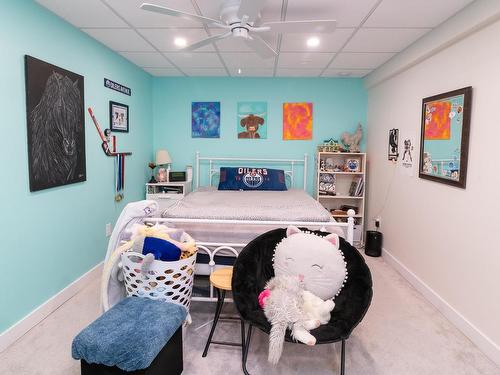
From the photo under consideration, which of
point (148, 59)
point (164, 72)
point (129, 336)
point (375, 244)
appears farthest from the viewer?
point (164, 72)

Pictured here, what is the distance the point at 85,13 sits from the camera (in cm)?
243

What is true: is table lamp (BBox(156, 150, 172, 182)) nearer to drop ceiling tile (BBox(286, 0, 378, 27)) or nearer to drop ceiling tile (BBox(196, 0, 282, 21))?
drop ceiling tile (BBox(196, 0, 282, 21))

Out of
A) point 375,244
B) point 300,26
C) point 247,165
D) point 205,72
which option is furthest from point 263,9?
point 375,244

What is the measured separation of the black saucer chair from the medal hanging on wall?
2015 mm

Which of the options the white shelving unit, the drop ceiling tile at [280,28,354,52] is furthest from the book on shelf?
the drop ceiling tile at [280,28,354,52]

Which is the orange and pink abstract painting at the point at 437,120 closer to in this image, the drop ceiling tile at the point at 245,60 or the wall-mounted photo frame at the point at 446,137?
the wall-mounted photo frame at the point at 446,137

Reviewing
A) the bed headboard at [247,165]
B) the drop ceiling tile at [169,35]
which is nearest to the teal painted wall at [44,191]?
the drop ceiling tile at [169,35]

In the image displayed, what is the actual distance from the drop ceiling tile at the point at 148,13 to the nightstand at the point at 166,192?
2073mm

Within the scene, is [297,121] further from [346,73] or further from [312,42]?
[312,42]

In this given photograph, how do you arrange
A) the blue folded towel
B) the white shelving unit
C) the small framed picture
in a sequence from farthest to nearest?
the white shelving unit → the small framed picture → the blue folded towel

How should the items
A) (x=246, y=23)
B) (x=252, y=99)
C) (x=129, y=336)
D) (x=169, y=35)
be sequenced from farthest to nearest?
(x=252, y=99), (x=169, y=35), (x=246, y=23), (x=129, y=336)

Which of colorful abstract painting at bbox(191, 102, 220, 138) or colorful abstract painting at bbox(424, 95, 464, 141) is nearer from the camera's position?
colorful abstract painting at bbox(424, 95, 464, 141)

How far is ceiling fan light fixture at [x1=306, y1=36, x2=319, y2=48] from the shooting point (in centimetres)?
291

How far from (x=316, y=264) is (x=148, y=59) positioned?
2914mm
